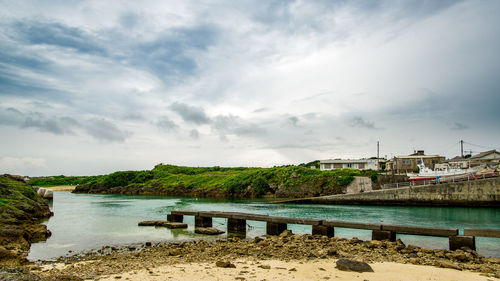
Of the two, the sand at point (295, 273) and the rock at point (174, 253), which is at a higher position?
the sand at point (295, 273)

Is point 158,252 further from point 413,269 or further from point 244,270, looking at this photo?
point 413,269

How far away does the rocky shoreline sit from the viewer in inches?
379

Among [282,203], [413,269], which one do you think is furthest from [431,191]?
[413,269]

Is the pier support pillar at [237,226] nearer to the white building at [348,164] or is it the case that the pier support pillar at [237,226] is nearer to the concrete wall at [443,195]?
the concrete wall at [443,195]

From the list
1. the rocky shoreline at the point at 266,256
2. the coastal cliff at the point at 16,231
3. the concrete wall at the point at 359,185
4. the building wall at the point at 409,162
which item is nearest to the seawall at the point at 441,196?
the concrete wall at the point at 359,185

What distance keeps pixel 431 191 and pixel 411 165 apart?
4282 centimetres

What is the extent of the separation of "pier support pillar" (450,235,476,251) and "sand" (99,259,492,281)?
315 cm

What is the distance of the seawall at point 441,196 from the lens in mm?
35812

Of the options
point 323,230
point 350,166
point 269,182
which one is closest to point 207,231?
point 323,230

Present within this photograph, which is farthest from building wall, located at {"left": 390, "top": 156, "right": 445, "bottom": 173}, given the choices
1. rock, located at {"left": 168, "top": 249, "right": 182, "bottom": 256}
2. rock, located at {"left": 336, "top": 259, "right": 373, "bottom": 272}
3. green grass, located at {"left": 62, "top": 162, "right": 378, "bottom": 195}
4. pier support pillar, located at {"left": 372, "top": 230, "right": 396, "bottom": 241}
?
rock, located at {"left": 336, "top": 259, "right": 373, "bottom": 272}

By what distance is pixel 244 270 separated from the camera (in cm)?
913

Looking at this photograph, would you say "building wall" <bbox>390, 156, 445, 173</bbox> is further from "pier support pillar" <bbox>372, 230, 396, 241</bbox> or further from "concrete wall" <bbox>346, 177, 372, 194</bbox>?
"pier support pillar" <bbox>372, 230, 396, 241</bbox>

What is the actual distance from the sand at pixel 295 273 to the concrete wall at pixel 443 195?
33123 mm

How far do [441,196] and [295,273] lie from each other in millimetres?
36034
